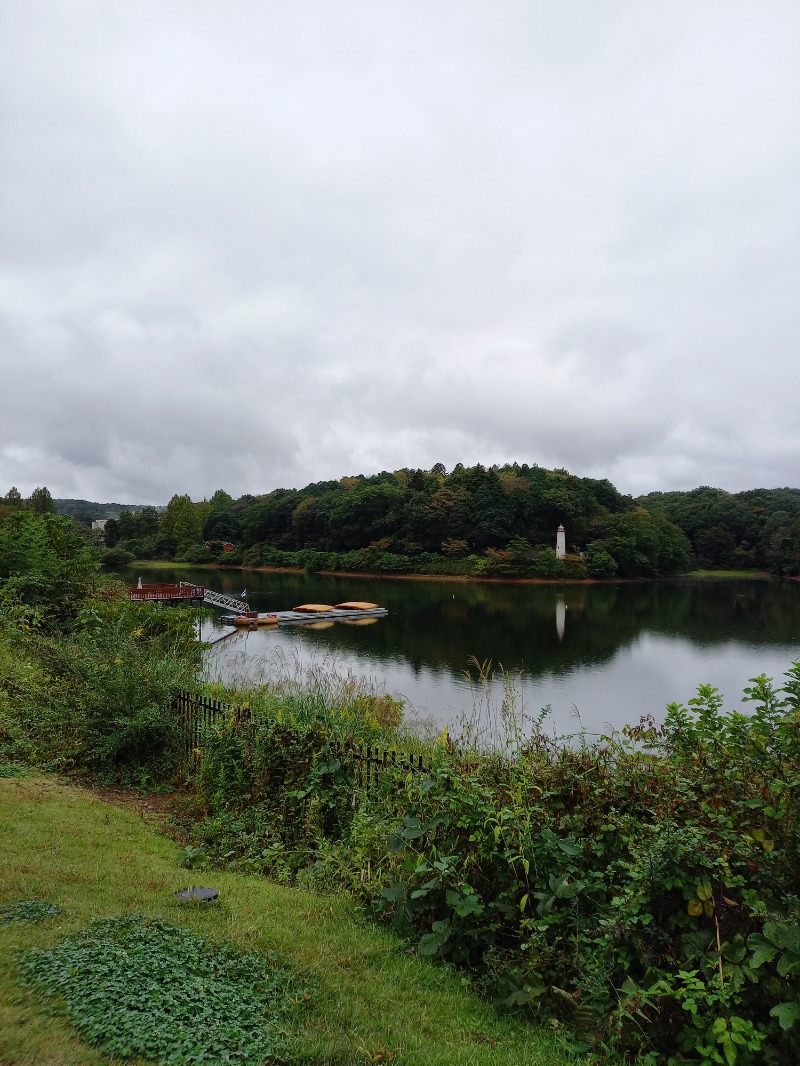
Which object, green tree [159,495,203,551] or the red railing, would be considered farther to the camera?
green tree [159,495,203,551]

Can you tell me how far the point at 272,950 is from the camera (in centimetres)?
300

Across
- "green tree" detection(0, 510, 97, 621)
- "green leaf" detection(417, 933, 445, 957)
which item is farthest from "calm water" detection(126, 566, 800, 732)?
"green tree" detection(0, 510, 97, 621)

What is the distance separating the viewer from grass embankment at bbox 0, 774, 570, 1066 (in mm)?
2342

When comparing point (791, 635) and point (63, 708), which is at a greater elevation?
point (63, 708)

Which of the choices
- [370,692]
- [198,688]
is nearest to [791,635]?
[370,692]

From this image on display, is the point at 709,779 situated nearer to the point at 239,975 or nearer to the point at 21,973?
the point at 239,975

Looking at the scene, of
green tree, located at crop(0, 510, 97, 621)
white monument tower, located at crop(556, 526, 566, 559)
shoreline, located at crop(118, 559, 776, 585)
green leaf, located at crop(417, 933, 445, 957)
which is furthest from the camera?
white monument tower, located at crop(556, 526, 566, 559)

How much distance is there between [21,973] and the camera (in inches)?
99.6

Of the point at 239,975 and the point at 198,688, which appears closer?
the point at 239,975

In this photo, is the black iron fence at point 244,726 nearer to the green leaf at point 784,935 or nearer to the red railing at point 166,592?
the green leaf at point 784,935

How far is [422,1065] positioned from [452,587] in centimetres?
4789

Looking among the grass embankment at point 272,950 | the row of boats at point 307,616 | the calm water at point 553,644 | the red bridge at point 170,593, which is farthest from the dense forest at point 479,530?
the grass embankment at point 272,950

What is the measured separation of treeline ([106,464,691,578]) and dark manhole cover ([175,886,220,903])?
168 feet

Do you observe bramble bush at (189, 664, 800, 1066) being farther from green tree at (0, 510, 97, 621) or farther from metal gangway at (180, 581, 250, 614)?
metal gangway at (180, 581, 250, 614)
